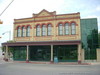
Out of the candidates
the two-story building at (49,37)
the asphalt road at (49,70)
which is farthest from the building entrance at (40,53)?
the asphalt road at (49,70)

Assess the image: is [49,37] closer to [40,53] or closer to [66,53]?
[40,53]

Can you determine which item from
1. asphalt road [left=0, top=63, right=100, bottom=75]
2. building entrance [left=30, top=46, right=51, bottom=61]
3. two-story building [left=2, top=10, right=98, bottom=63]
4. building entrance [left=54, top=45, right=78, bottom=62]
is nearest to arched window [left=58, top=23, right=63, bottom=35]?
two-story building [left=2, top=10, right=98, bottom=63]

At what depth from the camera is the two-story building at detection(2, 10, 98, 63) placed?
28.3m

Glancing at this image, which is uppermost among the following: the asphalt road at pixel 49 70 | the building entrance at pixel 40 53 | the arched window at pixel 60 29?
the arched window at pixel 60 29

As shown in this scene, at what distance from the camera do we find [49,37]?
30031 mm

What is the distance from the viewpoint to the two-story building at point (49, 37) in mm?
28281

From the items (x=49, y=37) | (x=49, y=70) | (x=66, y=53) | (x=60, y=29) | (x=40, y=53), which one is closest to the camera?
(x=49, y=70)

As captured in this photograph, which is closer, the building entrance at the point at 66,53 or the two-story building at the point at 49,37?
the two-story building at the point at 49,37

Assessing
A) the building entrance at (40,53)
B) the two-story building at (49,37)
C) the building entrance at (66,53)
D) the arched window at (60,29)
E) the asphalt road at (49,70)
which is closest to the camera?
the asphalt road at (49,70)

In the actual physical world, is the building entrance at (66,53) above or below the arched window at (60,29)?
below

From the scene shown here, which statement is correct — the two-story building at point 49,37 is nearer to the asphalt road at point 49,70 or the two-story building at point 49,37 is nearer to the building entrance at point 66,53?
the building entrance at point 66,53

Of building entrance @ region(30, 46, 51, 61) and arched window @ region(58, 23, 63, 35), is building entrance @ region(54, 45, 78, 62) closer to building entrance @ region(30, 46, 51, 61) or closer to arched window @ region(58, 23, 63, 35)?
building entrance @ region(30, 46, 51, 61)

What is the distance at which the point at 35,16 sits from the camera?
31.6 meters

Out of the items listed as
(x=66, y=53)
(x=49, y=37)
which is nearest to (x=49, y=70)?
(x=66, y=53)
